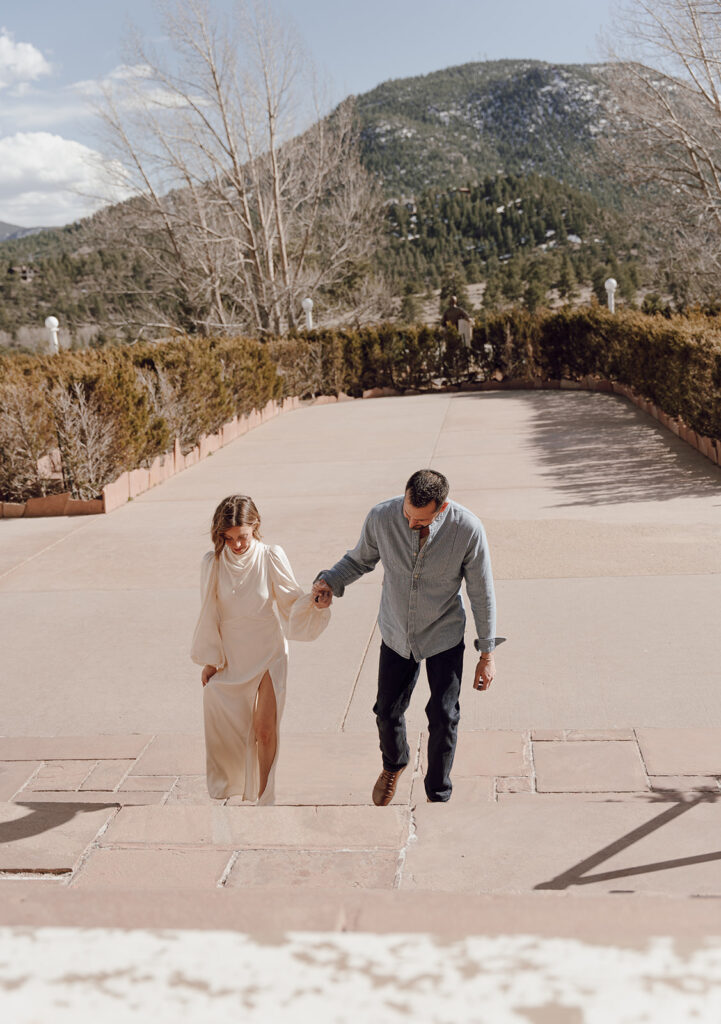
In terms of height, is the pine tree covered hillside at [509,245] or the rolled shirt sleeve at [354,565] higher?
the pine tree covered hillside at [509,245]

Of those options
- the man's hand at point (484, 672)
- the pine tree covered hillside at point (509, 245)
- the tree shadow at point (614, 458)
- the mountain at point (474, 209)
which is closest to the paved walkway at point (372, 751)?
the tree shadow at point (614, 458)

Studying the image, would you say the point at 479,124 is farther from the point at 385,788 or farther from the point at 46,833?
the point at 46,833

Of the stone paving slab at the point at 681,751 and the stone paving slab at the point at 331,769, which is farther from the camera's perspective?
the stone paving slab at the point at 331,769

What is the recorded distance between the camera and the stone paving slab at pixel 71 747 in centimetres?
445

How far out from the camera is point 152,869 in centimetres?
311

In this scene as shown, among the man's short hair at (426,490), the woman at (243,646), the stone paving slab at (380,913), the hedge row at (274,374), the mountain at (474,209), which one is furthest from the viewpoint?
the mountain at (474,209)

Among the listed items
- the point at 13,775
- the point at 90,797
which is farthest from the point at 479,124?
the point at 90,797

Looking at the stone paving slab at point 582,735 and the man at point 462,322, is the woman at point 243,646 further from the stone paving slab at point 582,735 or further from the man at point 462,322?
the man at point 462,322

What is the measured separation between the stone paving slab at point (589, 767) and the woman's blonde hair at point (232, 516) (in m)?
1.52

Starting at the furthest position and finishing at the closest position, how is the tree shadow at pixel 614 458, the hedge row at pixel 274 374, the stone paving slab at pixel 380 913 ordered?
the hedge row at pixel 274 374, the tree shadow at pixel 614 458, the stone paving slab at pixel 380 913

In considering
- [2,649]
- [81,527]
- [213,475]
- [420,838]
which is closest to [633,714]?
[420,838]

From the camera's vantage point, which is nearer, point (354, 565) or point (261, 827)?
point (261, 827)

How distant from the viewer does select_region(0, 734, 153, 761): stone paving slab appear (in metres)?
4.45

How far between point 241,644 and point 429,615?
0.80 metres
